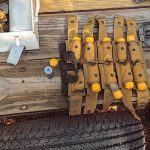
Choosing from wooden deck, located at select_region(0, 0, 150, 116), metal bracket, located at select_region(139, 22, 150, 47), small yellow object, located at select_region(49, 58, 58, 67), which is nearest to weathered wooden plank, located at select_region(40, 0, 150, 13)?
wooden deck, located at select_region(0, 0, 150, 116)

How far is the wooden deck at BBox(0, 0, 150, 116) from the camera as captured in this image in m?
2.35

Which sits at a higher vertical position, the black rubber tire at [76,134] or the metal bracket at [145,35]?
the metal bracket at [145,35]

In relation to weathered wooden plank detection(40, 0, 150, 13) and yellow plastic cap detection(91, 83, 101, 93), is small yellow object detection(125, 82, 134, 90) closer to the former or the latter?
yellow plastic cap detection(91, 83, 101, 93)

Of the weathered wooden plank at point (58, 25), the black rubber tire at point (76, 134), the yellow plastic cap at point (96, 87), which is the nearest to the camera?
the black rubber tire at point (76, 134)

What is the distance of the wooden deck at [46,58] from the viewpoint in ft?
7.70

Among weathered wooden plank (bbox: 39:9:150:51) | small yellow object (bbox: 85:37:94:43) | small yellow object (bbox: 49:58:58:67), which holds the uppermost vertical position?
weathered wooden plank (bbox: 39:9:150:51)

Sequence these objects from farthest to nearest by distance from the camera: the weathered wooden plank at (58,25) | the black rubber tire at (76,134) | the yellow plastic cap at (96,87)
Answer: the weathered wooden plank at (58,25) → the yellow plastic cap at (96,87) → the black rubber tire at (76,134)

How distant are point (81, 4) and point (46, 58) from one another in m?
0.37

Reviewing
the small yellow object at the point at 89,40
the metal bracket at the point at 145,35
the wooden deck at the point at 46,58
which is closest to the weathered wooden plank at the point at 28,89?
the wooden deck at the point at 46,58

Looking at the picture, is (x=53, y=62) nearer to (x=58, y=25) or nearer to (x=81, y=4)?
(x=58, y=25)

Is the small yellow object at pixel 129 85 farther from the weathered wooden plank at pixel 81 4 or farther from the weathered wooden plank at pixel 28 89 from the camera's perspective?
the weathered wooden plank at pixel 81 4

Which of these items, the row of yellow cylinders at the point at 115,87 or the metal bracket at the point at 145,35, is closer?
the row of yellow cylinders at the point at 115,87

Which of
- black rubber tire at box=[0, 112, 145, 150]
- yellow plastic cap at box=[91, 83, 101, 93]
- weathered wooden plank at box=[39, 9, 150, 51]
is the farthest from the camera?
weathered wooden plank at box=[39, 9, 150, 51]

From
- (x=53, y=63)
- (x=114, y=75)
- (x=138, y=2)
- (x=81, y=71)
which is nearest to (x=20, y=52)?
(x=53, y=63)
